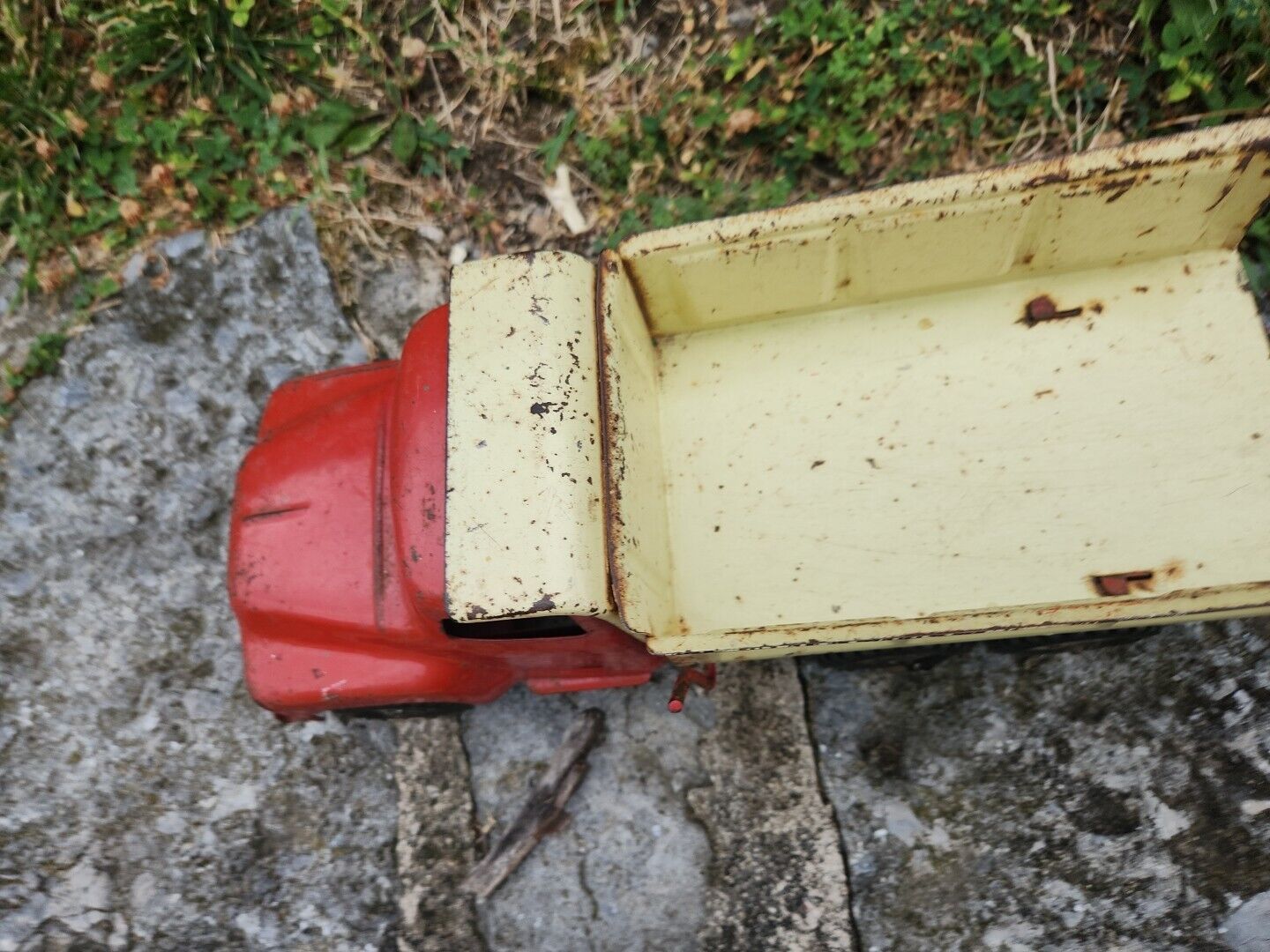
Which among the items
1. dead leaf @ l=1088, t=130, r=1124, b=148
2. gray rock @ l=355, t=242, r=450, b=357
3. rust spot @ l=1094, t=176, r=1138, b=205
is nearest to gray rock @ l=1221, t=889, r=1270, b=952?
rust spot @ l=1094, t=176, r=1138, b=205

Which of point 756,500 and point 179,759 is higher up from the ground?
point 756,500

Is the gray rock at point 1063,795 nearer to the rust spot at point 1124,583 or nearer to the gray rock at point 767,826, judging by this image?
the gray rock at point 767,826

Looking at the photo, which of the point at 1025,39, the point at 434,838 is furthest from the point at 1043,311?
the point at 434,838

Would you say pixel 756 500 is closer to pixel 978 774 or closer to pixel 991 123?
pixel 978 774

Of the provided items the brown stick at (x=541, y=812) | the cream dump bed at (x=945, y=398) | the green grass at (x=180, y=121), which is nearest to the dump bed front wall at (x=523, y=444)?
the cream dump bed at (x=945, y=398)

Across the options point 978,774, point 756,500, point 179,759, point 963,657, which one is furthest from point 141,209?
point 978,774

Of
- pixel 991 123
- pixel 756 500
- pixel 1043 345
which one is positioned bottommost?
pixel 756 500

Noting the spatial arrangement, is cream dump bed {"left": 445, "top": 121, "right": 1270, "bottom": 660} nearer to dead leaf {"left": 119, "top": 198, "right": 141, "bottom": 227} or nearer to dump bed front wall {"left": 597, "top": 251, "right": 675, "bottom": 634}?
dump bed front wall {"left": 597, "top": 251, "right": 675, "bottom": 634}
